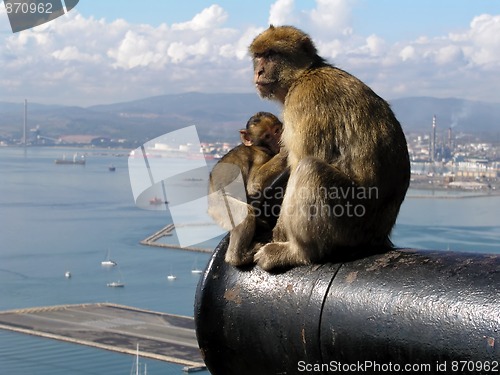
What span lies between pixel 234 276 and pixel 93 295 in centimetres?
4336

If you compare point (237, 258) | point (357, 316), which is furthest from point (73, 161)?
point (357, 316)

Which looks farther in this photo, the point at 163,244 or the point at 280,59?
the point at 163,244

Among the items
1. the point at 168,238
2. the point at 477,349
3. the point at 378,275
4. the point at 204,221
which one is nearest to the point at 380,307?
the point at 378,275

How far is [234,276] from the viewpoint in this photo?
1.74m

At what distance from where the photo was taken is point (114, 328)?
123 feet

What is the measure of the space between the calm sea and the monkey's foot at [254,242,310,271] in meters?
21.9

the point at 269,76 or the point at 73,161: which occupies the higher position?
the point at 269,76

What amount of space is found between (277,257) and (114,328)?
1449 inches

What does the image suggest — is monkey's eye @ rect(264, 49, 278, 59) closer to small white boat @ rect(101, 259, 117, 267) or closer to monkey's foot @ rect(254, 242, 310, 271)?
monkey's foot @ rect(254, 242, 310, 271)

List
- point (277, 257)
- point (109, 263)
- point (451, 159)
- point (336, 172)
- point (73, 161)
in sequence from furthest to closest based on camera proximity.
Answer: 1. point (73, 161)
2. point (451, 159)
3. point (109, 263)
4. point (336, 172)
5. point (277, 257)

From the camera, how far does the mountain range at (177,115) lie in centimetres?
9462

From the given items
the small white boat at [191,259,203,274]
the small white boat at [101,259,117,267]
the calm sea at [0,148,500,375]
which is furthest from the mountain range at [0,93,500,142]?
the small white boat at [101,259,117,267]

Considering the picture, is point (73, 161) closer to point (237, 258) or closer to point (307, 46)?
point (307, 46)

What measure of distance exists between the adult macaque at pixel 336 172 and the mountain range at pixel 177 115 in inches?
3123
